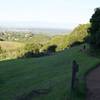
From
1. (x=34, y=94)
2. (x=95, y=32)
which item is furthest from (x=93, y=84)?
(x=95, y=32)

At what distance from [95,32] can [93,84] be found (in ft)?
70.4

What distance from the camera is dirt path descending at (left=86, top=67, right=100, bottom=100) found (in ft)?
67.1

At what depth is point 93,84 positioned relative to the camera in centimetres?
2431

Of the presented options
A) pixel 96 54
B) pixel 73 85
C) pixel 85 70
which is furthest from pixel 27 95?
pixel 96 54

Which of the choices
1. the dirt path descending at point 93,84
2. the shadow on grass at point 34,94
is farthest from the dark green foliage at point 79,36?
the shadow on grass at point 34,94

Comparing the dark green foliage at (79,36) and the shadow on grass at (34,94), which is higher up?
the shadow on grass at (34,94)

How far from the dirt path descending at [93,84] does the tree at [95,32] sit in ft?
37.6

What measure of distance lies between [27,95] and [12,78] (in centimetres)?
1045

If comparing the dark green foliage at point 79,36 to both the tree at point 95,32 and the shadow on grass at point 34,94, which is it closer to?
the tree at point 95,32

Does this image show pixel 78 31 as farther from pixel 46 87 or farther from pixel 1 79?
pixel 46 87

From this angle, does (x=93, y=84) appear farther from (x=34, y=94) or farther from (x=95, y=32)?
(x=95, y=32)

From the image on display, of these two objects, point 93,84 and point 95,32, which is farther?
point 95,32

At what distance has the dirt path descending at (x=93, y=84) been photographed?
67.1 feet

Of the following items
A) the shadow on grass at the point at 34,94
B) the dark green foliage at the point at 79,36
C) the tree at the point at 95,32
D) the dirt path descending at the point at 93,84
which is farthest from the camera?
the dark green foliage at the point at 79,36
